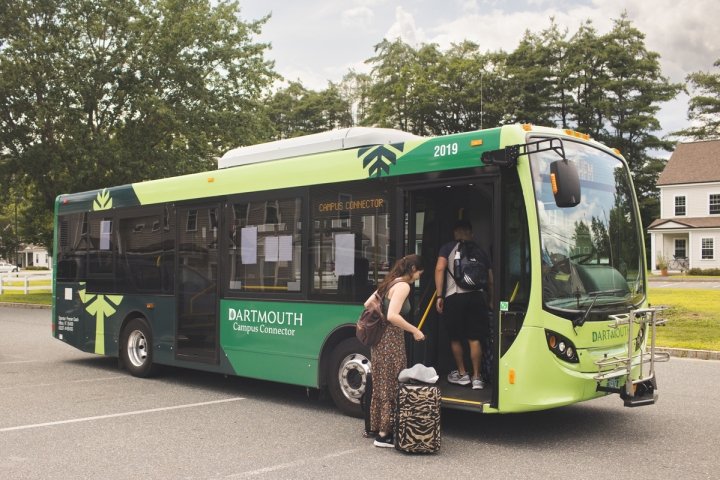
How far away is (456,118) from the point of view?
47906mm

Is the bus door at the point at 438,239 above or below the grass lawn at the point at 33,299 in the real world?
above

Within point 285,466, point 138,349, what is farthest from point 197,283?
point 285,466

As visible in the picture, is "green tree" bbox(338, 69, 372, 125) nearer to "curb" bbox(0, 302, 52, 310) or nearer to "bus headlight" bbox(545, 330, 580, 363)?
"curb" bbox(0, 302, 52, 310)

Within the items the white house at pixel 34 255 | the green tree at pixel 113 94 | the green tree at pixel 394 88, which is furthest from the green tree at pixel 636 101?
the white house at pixel 34 255

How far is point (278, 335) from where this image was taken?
26.8 ft

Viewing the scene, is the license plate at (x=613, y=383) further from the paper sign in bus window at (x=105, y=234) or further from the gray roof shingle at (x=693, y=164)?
the gray roof shingle at (x=693, y=164)

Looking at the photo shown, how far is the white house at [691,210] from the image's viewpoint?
Result: 45.8 m

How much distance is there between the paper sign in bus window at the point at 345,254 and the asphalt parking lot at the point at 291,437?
5.19ft

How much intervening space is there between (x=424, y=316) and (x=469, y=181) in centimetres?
150

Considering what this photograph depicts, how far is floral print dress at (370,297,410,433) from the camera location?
20.4 feet

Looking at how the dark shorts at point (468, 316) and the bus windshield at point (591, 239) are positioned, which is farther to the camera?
the dark shorts at point (468, 316)

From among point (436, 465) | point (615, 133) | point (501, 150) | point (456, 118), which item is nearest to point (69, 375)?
point (436, 465)

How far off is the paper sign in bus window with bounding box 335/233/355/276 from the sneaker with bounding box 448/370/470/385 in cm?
149

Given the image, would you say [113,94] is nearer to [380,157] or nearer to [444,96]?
[380,157]
